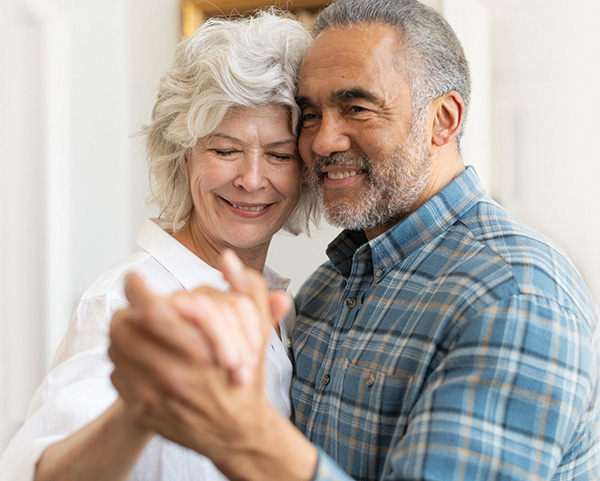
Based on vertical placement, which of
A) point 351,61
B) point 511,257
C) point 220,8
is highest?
point 220,8

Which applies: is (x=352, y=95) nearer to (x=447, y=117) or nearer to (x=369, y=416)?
(x=447, y=117)

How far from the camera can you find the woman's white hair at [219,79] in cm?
141

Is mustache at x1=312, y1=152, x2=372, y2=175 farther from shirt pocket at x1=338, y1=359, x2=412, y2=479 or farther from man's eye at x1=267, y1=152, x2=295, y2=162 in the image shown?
shirt pocket at x1=338, y1=359, x2=412, y2=479

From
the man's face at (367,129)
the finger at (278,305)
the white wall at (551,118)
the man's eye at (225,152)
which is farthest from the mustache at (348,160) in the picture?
the white wall at (551,118)

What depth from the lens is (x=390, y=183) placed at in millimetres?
1327

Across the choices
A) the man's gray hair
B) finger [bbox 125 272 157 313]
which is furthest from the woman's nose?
→ finger [bbox 125 272 157 313]

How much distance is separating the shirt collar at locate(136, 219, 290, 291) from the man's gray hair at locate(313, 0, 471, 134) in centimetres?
56

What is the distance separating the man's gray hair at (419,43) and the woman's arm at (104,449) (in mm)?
840

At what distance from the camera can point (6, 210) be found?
2.26m

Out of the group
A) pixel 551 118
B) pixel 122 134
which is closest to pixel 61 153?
pixel 122 134

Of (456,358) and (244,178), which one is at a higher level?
(244,178)

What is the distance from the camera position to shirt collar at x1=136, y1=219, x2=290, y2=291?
1411mm

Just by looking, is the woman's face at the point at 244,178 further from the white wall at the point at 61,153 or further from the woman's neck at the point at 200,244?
the white wall at the point at 61,153

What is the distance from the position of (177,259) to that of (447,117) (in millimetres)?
636
